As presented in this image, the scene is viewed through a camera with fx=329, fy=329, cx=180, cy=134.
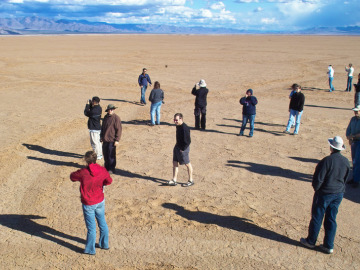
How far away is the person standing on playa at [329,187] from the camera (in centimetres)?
483

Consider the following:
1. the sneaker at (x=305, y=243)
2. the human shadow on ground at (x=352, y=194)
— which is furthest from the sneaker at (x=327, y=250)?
the human shadow on ground at (x=352, y=194)

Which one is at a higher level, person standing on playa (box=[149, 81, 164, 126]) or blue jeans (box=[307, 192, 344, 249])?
person standing on playa (box=[149, 81, 164, 126])

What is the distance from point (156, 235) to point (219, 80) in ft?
59.1

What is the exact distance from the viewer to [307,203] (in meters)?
6.74

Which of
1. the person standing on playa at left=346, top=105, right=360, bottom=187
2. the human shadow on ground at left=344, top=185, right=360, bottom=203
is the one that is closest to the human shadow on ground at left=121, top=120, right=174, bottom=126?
the person standing on playa at left=346, top=105, right=360, bottom=187

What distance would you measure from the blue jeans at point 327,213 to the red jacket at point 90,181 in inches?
129

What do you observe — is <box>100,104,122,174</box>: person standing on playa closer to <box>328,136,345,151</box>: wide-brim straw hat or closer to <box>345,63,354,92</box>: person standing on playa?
<box>328,136,345,151</box>: wide-brim straw hat

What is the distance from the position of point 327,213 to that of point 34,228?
503cm

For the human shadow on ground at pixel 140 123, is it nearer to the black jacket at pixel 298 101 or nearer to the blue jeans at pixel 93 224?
the black jacket at pixel 298 101

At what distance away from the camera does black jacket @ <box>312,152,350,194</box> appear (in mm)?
4820

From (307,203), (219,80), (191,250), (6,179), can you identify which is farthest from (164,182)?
(219,80)

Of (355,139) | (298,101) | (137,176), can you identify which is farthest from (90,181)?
(298,101)

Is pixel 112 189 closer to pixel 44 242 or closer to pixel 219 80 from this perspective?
pixel 44 242

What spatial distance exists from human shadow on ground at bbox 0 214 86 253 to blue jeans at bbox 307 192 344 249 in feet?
12.3
